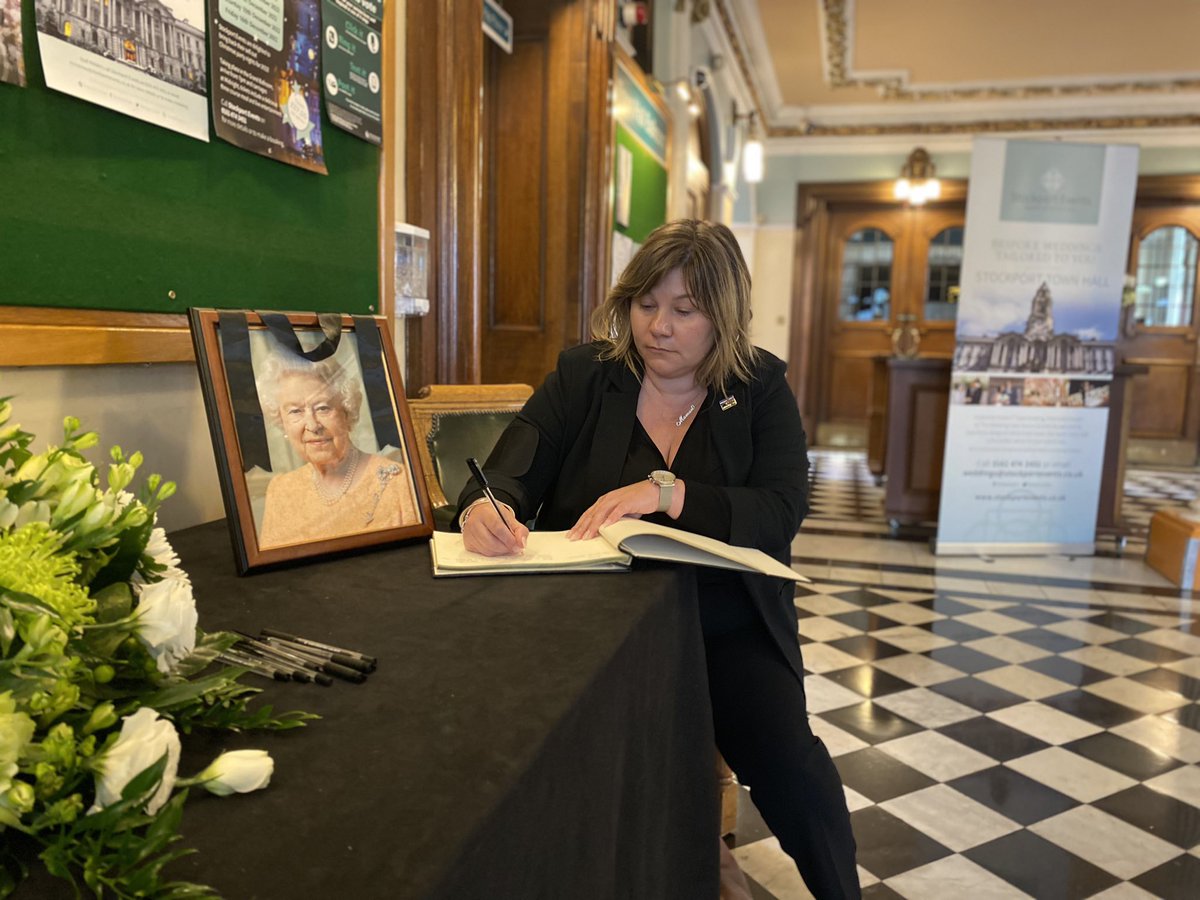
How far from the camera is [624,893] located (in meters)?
1.03

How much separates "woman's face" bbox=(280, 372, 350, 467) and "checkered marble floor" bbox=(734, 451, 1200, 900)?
1.33 metres

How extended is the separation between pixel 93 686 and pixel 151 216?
103cm

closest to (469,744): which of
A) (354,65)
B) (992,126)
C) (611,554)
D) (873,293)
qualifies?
(611,554)

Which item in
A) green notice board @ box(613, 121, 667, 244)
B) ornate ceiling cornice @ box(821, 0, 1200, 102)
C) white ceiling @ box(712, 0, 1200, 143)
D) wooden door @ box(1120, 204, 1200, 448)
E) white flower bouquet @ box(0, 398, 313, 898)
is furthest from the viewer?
wooden door @ box(1120, 204, 1200, 448)

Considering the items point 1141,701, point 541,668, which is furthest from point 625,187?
point 541,668

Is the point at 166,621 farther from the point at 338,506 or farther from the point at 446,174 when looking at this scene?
the point at 446,174

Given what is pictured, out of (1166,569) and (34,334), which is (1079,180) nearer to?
(1166,569)

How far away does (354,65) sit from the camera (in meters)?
1.94

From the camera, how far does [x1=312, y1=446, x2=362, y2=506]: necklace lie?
132 cm

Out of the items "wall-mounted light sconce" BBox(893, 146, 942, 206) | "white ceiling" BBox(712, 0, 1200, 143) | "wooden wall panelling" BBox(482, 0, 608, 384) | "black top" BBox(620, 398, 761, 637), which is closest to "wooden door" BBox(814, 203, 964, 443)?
"wall-mounted light sconce" BBox(893, 146, 942, 206)

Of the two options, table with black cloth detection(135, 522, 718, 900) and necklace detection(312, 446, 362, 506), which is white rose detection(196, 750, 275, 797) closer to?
table with black cloth detection(135, 522, 718, 900)

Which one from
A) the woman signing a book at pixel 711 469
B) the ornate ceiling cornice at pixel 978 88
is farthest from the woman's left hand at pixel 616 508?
the ornate ceiling cornice at pixel 978 88

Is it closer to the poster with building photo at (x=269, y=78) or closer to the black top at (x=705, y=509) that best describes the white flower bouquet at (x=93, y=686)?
the black top at (x=705, y=509)

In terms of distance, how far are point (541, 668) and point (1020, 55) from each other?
9.36 m
